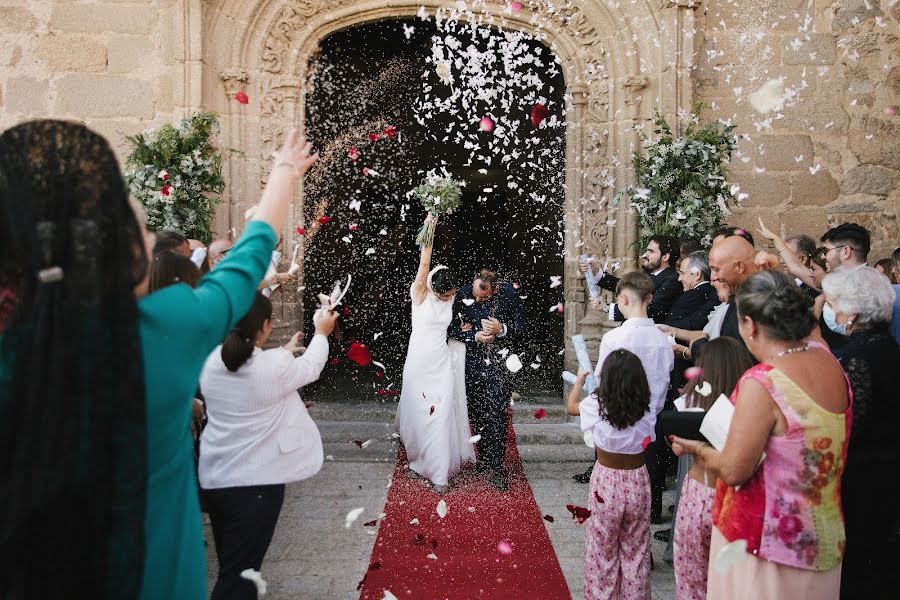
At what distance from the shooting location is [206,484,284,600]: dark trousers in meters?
2.93

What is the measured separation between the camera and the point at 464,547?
453cm

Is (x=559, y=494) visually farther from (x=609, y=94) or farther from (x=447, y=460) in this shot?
(x=609, y=94)

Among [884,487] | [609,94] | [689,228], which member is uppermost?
[609,94]

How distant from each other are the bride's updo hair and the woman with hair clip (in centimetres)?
278

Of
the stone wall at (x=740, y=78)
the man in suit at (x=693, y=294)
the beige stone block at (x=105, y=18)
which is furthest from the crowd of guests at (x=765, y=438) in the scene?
the beige stone block at (x=105, y=18)

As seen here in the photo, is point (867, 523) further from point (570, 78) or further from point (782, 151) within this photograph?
point (570, 78)

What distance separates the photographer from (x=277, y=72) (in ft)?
24.3

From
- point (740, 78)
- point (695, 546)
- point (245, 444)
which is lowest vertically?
point (695, 546)

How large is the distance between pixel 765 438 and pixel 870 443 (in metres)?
1.11

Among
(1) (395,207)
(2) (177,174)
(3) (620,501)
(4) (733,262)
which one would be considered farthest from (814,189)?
(1) (395,207)

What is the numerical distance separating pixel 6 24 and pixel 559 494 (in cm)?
683

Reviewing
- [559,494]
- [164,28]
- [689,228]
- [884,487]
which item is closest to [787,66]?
[689,228]

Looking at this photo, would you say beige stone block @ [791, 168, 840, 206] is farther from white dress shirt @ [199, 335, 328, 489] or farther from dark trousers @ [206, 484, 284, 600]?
dark trousers @ [206, 484, 284, 600]

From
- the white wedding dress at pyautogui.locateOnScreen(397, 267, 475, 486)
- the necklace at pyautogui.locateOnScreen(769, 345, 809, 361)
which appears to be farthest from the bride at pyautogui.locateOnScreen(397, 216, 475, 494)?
the necklace at pyautogui.locateOnScreen(769, 345, 809, 361)
